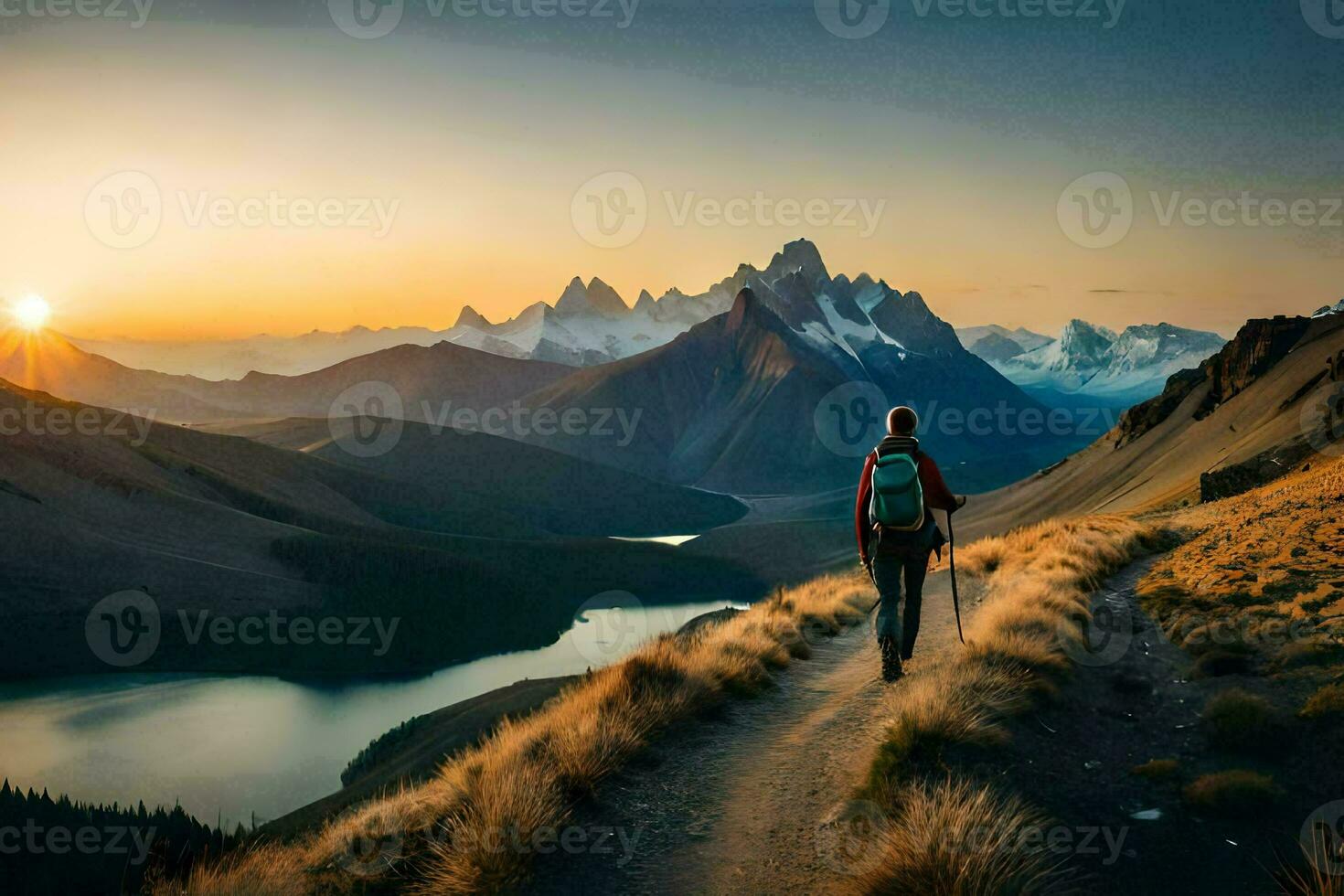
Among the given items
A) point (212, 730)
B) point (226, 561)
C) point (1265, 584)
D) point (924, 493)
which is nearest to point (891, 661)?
point (924, 493)

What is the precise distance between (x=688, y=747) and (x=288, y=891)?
4.51 meters

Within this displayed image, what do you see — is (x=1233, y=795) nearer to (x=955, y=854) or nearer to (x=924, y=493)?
(x=955, y=854)

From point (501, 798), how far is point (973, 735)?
4.87 m

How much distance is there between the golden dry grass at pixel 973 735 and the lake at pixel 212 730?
3415 centimetres

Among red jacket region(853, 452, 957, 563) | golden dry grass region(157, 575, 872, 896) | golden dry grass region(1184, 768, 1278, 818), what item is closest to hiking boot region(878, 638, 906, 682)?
red jacket region(853, 452, 957, 563)

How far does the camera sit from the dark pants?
10.3 meters

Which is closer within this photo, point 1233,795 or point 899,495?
point 1233,795

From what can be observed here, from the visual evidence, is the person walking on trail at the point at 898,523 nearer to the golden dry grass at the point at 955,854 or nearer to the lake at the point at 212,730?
the golden dry grass at the point at 955,854

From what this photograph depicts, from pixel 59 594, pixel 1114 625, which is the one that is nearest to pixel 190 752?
pixel 59 594

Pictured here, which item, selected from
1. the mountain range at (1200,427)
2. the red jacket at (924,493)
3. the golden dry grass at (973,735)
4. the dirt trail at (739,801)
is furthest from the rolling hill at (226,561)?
the red jacket at (924,493)

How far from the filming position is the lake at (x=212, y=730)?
58.8 m

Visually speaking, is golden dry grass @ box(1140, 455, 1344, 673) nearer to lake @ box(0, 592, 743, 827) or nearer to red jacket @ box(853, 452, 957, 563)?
red jacket @ box(853, 452, 957, 563)

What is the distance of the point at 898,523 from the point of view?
10.1 m

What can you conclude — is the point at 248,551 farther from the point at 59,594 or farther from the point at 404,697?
the point at 404,697
